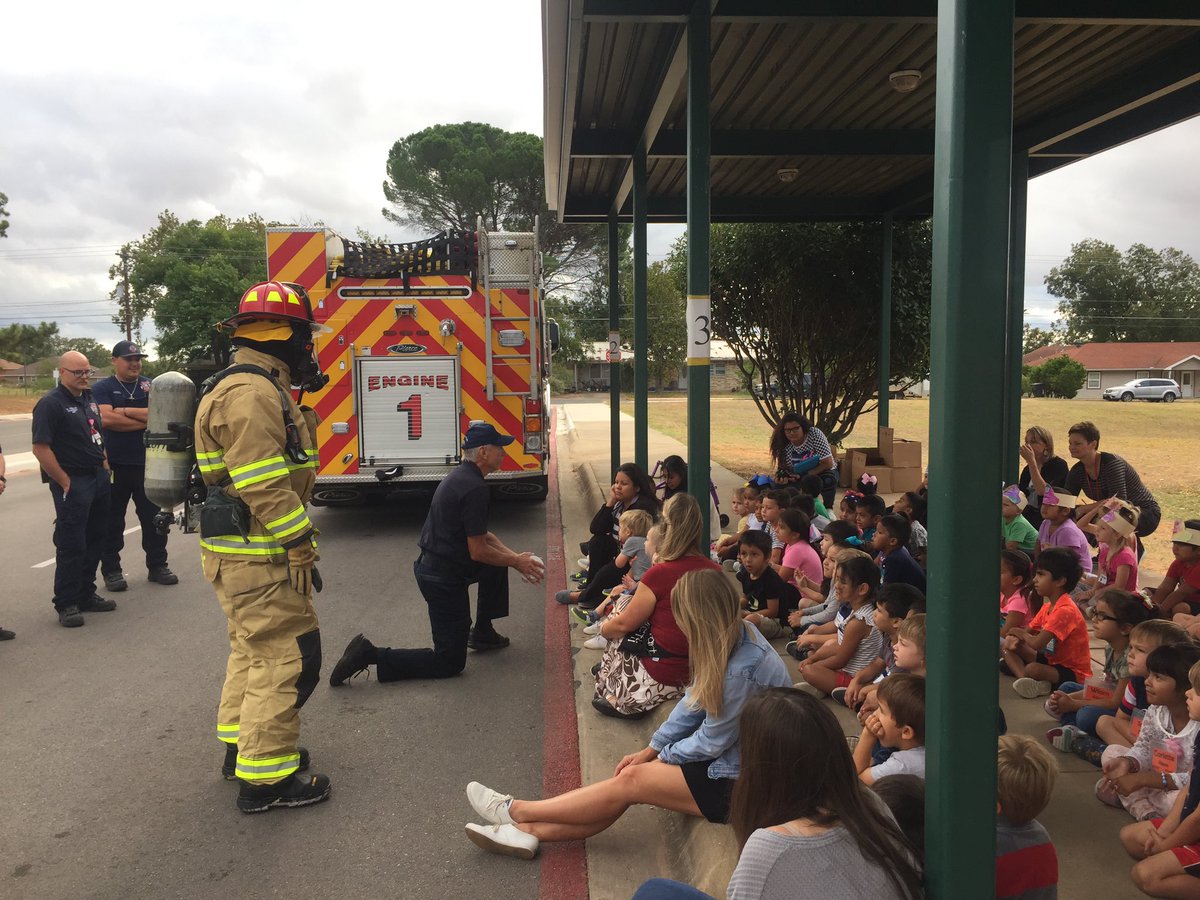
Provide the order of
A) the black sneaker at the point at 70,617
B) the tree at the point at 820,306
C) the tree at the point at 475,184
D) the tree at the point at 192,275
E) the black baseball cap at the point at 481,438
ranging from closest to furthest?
the black baseball cap at the point at 481,438, the black sneaker at the point at 70,617, the tree at the point at 820,306, the tree at the point at 192,275, the tree at the point at 475,184

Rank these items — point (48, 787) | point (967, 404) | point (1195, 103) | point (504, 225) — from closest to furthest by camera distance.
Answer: point (967, 404) < point (48, 787) < point (1195, 103) < point (504, 225)

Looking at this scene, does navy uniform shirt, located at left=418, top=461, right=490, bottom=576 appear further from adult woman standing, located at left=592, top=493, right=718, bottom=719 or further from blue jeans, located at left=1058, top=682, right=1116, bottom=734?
blue jeans, located at left=1058, top=682, right=1116, bottom=734

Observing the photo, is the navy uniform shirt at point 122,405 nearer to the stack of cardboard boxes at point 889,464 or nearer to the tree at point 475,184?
the stack of cardboard boxes at point 889,464

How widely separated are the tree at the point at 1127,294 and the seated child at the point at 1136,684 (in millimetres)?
85253

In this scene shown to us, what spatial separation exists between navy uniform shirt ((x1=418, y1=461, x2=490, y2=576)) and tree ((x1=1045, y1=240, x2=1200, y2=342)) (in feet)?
280

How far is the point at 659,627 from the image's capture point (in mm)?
4359

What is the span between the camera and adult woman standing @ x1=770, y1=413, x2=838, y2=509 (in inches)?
349

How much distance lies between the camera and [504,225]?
44875mm

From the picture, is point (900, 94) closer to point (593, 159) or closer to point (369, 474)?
point (593, 159)

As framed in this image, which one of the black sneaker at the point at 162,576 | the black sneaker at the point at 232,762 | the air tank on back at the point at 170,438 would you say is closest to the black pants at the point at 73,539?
the black sneaker at the point at 162,576

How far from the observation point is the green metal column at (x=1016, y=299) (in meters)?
8.80

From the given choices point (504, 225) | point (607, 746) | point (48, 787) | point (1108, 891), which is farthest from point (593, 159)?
point (504, 225)

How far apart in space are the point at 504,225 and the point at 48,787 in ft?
140

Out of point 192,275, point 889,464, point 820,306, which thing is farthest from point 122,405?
point 192,275
